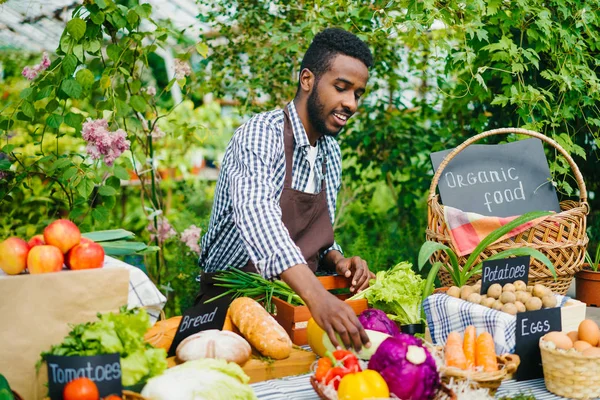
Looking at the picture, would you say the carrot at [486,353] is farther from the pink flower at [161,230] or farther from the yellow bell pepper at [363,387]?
the pink flower at [161,230]

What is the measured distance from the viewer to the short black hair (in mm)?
2676

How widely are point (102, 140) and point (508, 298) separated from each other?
7.10 feet

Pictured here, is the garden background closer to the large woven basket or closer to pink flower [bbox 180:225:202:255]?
pink flower [bbox 180:225:202:255]

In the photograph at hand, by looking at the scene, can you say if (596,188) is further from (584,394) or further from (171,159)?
(171,159)

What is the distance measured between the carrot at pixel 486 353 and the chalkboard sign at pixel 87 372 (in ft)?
3.36

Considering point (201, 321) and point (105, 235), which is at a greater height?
point (105, 235)

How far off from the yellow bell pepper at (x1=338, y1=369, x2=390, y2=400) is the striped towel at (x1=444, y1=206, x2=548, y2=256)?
1.16 m

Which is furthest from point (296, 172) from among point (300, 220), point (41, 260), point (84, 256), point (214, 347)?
point (41, 260)

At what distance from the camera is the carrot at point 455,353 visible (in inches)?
72.0

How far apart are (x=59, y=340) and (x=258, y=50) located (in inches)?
133

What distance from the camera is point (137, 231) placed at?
5902mm

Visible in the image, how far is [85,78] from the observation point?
3260 millimetres

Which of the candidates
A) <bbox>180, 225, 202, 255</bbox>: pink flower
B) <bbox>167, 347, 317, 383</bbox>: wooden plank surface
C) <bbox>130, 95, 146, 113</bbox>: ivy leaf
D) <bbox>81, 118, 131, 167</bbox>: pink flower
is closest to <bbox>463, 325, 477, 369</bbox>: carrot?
<bbox>167, 347, 317, 383</bbox>: wooden plank surface

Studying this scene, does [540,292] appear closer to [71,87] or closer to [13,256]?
[13,256]
